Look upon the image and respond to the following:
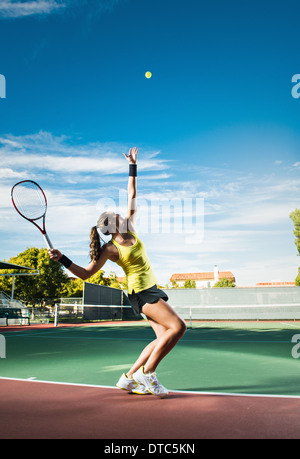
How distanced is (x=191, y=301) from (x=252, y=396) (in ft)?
84.1

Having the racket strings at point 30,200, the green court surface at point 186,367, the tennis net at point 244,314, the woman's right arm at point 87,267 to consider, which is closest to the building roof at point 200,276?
the tennis net at point 244,314

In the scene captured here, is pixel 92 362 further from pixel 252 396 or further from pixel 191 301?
pixel 191 301

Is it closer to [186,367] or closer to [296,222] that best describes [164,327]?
[186,367]

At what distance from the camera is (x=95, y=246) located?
3.97m

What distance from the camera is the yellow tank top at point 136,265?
4.09 metres

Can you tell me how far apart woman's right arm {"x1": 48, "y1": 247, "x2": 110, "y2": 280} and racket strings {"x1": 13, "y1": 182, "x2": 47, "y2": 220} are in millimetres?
1651

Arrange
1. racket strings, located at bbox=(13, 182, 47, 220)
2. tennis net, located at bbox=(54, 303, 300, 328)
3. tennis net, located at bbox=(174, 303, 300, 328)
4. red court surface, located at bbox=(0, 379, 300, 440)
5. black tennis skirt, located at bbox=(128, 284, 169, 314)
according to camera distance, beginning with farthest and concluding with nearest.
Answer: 1. tennis net, located at bbox=(174, 303, 300, 328)
2. tennis net, located at bbox=(54, 303, 300, 328)
3. racket strings, located at bbox=(13, 182, 47, 220)
4. black tennis skirt, located at bbox=(128, 284, 169, 314)
5. red court surface, located at bbox=(0, 379, 300, 440)

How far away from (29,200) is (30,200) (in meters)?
0.01

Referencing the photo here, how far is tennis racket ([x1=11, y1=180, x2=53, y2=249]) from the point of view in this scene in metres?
5.22

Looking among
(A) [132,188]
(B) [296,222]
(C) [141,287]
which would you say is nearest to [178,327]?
(C) [141,287]

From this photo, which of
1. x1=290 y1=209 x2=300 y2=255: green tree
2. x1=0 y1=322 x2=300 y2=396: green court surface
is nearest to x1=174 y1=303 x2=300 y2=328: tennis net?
x1=0 y1=322 x2=300 y2=396: green court surface

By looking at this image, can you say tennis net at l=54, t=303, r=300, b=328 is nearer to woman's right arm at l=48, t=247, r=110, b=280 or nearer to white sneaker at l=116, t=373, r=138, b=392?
white sneaker at l=116, t=373, r=138, b=392

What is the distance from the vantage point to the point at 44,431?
10.1ft
